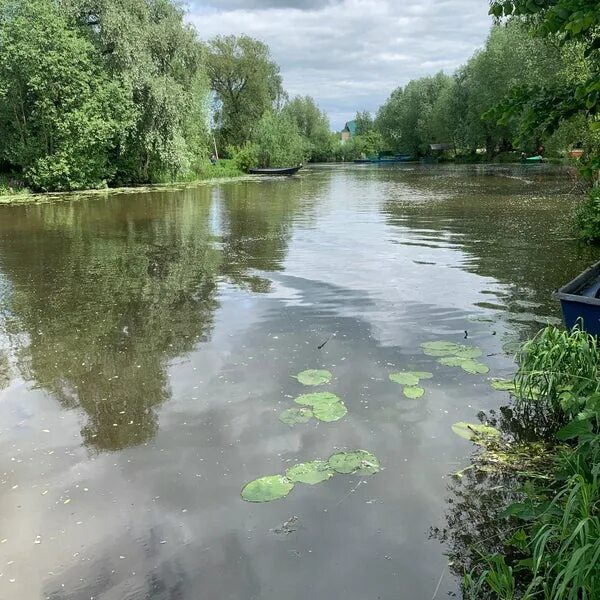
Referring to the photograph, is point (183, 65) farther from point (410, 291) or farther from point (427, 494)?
point (427, 494)

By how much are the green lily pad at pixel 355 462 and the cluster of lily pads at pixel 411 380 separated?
118 cm

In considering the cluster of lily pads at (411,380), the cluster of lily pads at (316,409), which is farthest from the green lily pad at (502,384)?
the cluster of lily pads at (316,409)

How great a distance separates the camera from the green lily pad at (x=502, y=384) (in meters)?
5.63

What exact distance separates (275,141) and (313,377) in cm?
5327

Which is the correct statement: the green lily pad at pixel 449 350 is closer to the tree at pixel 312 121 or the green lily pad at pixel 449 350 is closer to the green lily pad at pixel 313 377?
the green lily pad at pixel 313 377

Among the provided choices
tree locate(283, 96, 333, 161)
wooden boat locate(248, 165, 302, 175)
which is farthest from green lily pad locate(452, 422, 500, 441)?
tree locate(283, 96, 333, 161)

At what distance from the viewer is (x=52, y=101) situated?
1152 inches

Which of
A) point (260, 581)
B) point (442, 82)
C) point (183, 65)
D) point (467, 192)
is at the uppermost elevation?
point (442, 82)

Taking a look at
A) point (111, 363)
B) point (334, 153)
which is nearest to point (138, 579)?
point (111, 363)

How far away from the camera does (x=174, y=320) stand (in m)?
8.36

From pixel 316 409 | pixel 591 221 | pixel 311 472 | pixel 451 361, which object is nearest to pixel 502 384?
pixel 451 361

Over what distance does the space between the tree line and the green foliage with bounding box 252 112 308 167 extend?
2141 centimetres

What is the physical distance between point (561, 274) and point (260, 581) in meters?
8.92

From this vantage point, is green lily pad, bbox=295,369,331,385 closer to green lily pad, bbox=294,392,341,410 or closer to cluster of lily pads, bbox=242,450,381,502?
green lily pad, bbox=294,392,341,410
